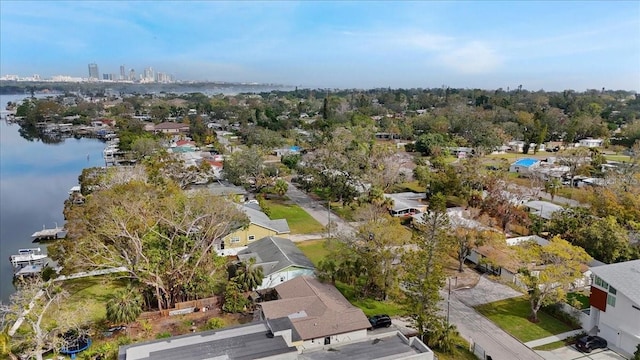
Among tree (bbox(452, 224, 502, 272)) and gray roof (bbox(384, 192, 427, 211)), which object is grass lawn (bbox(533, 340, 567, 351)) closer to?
tree (bbox(452, 224, 502, 272))

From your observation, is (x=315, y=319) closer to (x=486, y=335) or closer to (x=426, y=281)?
(x=426, y=281)

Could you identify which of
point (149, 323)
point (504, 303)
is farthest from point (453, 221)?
point (149, 323)

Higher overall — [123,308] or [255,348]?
[255,348]

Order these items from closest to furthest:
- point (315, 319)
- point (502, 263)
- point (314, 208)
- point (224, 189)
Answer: point (315, 319)
point (502, 263)
point (314, 208)
point (224, 189)

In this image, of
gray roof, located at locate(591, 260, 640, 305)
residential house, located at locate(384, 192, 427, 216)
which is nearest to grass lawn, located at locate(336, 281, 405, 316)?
gray roof, located at locate(591, 260, 640, 305)

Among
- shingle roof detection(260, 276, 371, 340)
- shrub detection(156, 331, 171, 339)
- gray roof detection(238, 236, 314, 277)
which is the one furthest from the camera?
gray roof detection(238, 236, 314, 277)

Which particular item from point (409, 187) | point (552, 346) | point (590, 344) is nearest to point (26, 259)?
point (552, 346)
